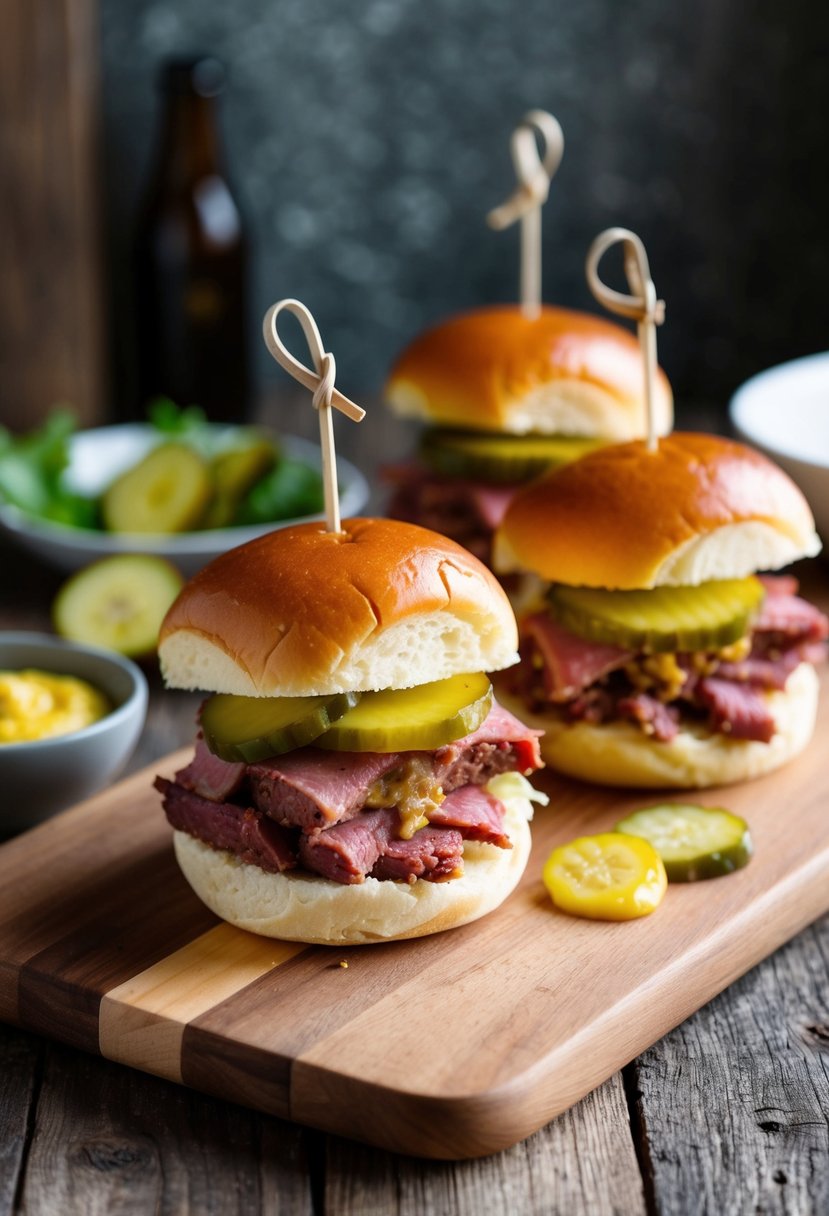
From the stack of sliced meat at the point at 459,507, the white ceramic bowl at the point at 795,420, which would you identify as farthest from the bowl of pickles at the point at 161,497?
the white ceramic bowl at the point at 795,420

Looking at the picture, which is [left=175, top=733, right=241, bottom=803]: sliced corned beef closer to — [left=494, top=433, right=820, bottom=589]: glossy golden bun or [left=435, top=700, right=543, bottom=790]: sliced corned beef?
[left=435, top=700, right=543, bottom=790]: sliced corned beef

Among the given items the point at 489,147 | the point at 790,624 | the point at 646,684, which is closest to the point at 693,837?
the point at 646,684

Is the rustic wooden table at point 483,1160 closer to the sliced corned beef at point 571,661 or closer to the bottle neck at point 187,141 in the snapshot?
the sliced corned beef at point 571,661

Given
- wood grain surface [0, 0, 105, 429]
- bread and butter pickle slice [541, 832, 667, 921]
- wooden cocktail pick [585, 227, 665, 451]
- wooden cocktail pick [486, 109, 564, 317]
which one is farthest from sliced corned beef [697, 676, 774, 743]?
wood grain surface [0, 0, 105, 429]

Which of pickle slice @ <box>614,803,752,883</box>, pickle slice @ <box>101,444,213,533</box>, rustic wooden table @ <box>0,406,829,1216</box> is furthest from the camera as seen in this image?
pickle slice @ <box>101,444,213,533</box>

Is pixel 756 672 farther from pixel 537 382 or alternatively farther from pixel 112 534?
pixel 112 534

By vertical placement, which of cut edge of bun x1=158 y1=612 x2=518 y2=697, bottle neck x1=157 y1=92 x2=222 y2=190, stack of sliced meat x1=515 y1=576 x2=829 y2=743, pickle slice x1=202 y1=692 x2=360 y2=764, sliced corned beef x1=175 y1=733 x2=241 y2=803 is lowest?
stack of sliced meat x1=515 y1=576 x2=829 y2=743
